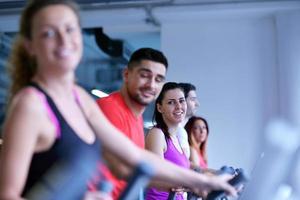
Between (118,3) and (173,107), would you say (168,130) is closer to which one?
(173,107)

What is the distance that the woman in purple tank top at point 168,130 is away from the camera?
2418 millimetres

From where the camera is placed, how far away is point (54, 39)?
3.45 feet

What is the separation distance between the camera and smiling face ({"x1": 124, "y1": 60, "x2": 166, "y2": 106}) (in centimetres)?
209

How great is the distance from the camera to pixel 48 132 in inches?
39.2

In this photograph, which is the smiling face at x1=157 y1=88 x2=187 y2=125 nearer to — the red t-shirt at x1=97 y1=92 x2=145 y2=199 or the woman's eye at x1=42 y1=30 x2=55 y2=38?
the red t-shirt at x1=97 y1=92 x2=145 y2=199

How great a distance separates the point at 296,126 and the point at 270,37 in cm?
103

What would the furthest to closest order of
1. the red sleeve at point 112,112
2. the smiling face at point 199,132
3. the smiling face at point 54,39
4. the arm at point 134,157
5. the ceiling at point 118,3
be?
the ceiling at point 118,3
the smiling face at point 199,132
the red sleeve at point 112,112
the arm at point 134,157
the smiling face at point 54,39

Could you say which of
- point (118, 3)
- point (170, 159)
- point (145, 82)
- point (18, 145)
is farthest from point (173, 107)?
point (118, 3)

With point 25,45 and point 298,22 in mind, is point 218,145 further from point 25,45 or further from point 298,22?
point 25,45

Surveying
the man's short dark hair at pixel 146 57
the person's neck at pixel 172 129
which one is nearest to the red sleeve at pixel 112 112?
the man's short dark hair at pixel 146 57

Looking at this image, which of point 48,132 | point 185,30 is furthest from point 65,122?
point 185,30

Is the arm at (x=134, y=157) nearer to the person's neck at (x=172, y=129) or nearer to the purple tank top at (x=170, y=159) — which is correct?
the purple tank top at (x=170, y=159)

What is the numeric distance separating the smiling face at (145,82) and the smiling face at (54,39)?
1002 millimetres

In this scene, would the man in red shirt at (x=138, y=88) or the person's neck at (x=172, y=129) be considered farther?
the person's neck at (x=172, y=129)
